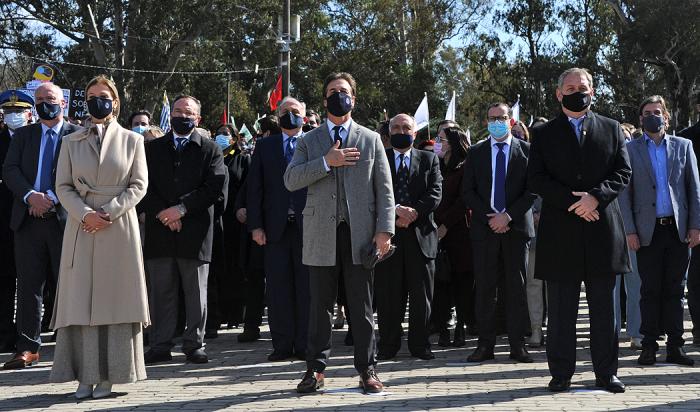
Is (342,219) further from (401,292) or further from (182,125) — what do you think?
(182,125)

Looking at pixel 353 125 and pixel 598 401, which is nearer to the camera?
pixel 598 401

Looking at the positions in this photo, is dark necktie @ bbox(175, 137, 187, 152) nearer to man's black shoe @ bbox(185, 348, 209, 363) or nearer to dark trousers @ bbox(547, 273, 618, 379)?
man's black shoe @ bbox(185, 348, 209, 363)

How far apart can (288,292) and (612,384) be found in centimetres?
340

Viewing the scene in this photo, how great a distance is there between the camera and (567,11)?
51.9 m

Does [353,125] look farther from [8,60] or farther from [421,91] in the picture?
[421,91]

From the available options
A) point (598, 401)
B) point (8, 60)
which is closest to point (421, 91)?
point (8, 60)

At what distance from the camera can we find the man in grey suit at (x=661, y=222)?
29.6 ft

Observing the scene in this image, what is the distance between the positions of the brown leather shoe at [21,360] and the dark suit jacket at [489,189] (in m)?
4.18

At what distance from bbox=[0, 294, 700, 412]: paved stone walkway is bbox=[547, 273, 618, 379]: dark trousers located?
0.20 meters

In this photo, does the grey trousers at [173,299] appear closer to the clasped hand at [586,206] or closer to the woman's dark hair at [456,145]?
the woman's dark hair at [456,145]

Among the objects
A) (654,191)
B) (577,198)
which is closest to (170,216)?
(577,198)

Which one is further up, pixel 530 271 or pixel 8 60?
pixel 8 60

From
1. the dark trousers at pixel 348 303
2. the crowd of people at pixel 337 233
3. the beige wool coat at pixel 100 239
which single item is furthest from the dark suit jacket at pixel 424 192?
the beige wool coat at pixel 100 239

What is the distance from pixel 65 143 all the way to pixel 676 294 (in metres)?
5.41
